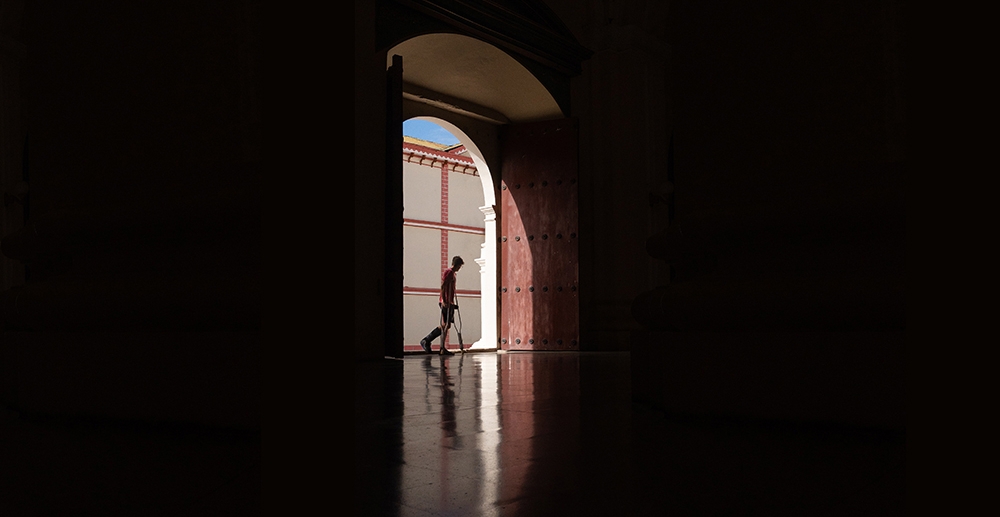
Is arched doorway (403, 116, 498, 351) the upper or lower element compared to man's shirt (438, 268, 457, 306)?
upper

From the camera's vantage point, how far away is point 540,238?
32.4ft

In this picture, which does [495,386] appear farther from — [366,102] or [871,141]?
[366,102]

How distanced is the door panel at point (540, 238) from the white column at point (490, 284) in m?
1.00

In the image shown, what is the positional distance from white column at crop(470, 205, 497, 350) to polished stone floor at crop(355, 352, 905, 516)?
9.37m

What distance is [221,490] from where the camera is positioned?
105cm

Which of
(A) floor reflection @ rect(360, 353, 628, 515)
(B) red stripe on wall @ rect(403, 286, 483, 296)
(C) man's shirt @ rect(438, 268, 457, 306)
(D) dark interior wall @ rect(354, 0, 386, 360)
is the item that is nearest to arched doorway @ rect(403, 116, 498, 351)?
(B) red stripe on wall @ rect(403, 286, 483, 296)

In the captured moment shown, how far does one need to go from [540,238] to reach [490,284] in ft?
6.30

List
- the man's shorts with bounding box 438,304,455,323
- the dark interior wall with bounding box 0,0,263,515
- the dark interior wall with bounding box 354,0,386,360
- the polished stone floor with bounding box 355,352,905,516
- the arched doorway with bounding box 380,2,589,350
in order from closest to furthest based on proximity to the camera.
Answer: the polished stone floor with bounding box 355,352,905,516 < the dark interior wall with bounding box 0,0,263,515 < the dark interior wall with bounding box 354,0,386,360 < the arched doorway with bounding box 380,2,589,350 < the man's shorts with bounding box 438,304,455,323

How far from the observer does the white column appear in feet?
37.9

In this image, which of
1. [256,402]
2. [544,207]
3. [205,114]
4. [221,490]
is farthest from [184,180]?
[544,207]

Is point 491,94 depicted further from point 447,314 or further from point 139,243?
point 139,243

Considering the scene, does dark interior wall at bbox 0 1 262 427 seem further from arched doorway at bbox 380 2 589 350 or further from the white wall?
the white wall

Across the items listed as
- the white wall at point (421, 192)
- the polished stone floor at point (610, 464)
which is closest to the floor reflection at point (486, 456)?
the polished stone floor at point (610, 464)

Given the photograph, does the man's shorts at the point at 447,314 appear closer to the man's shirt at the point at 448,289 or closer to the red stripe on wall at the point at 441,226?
the man's shirt at the point at 448,289
